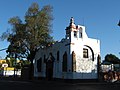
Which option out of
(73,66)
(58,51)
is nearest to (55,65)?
(58,51)

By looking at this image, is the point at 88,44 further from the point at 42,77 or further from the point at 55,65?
the point at 42,77

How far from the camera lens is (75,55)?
170 feet

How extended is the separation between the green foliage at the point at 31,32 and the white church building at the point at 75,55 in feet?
11.9

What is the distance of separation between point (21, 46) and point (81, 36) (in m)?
13.4

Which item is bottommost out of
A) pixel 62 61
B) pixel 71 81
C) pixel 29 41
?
pixel 71 81

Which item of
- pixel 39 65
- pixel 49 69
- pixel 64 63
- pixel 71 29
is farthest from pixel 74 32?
pixel 39 65

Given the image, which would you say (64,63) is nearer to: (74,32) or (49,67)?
(74,32)

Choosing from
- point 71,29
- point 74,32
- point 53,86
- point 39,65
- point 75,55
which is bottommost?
point 53,86

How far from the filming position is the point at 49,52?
2357 inches

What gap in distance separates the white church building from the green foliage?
11.9 ft

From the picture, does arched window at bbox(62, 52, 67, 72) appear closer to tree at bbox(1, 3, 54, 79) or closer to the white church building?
the white church building

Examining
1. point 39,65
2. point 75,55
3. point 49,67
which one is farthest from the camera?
point 39,65

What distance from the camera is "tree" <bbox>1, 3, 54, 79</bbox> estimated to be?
58156 mm

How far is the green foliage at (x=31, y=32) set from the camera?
58.2m
